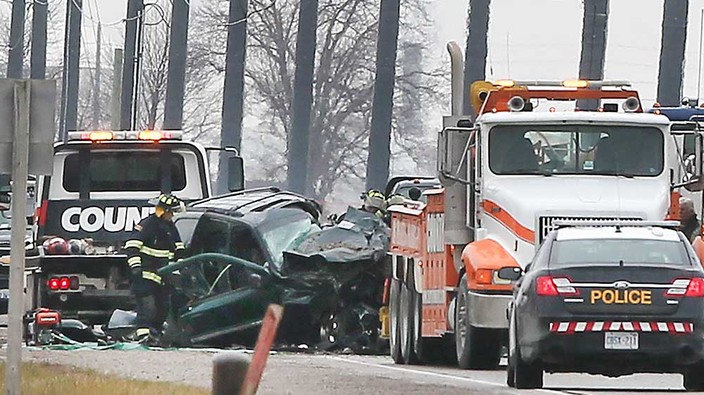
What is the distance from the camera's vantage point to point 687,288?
52.1 feet

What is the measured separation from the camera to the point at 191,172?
84.4ft

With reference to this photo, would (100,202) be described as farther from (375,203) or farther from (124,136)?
(375,203)

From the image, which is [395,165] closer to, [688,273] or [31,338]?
[31,338]

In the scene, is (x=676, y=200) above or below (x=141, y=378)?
above

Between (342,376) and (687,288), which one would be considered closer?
(687,288)

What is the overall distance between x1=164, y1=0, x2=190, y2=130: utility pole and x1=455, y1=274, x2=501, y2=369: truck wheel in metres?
29.5

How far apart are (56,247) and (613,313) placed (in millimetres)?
9789

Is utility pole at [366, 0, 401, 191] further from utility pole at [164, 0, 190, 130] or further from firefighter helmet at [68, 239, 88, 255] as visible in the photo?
firefighter helmet at [68, 239, 88, 255]

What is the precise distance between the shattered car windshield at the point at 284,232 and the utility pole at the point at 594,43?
11.8m

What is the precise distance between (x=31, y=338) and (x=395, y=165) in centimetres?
6921

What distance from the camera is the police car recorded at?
15.7 metres

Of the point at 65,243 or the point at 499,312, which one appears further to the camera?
the point at 65,243

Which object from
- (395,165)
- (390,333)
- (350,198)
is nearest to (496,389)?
(390,333)

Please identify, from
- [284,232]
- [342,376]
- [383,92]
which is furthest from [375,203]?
[383,92]
